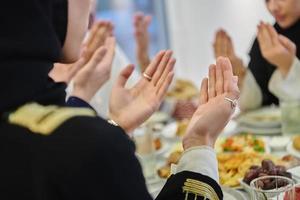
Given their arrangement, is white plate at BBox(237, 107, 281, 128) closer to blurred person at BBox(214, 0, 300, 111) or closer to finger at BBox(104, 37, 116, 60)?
blurred person at BBox(214, 0, 300, 111)

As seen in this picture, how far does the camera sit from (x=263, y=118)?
1.61 m

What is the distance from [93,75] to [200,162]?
69 cm

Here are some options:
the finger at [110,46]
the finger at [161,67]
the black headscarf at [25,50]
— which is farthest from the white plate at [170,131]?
the black headscarf at [25,50]

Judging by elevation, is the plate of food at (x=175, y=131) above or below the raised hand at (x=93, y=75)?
below

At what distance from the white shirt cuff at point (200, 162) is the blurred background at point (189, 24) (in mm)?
2038

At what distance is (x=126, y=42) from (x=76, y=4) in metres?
3.09

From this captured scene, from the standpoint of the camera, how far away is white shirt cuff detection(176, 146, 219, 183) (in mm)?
771

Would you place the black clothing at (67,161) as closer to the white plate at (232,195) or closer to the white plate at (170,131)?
the white plate at (232,195)

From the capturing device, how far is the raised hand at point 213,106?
0.85m

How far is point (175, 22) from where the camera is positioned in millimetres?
3688

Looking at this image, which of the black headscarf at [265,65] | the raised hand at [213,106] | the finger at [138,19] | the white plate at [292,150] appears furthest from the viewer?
the finger at [138,19]

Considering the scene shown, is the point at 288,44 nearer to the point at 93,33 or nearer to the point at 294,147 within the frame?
the point at 294,147

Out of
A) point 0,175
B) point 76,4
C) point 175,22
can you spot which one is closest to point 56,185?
point 0,175

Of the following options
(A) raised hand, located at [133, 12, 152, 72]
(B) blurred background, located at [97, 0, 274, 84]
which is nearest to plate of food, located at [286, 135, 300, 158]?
(A) raised hand, located at [133, 12, 152, 72]
